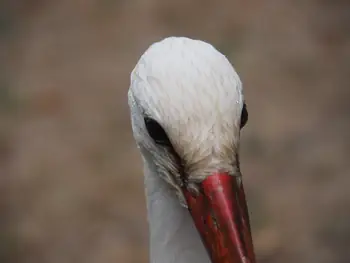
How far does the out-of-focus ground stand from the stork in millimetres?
1866

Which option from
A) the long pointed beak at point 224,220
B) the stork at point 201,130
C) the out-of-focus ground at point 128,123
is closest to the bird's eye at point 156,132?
the stork at point 201,130

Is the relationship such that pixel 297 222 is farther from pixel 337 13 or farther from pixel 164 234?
pixel 164 234

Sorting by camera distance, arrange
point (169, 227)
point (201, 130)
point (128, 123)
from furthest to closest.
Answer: point (128, 123), point (169, 227), point (201, 130)

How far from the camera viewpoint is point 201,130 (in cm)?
147

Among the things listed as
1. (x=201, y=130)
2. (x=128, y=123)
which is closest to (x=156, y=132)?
(x=201, y=130)

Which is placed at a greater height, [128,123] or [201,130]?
[201,130]

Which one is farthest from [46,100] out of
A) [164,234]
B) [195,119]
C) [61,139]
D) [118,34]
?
[195,119]

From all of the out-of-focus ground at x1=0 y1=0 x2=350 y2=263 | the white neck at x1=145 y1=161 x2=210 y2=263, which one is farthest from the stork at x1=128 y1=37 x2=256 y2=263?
the out-of-focus ground at x1=0 y1=0 x2=350 y2=263

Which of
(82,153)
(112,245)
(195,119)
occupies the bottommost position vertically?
(112,245)

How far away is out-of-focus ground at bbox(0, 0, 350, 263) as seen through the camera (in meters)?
3.44

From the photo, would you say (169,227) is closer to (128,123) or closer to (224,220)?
(224,220)

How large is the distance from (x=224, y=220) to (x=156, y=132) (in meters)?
0.23

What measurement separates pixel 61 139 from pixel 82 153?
0.53ft

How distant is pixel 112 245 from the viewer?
342 cm
